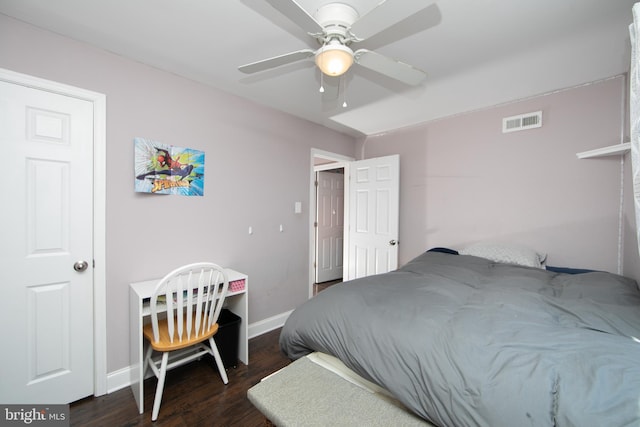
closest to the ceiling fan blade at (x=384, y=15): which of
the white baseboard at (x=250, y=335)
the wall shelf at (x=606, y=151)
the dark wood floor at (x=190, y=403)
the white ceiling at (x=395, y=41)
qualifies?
the white ceiling at (x=395, y=41)

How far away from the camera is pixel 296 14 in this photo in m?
1.15

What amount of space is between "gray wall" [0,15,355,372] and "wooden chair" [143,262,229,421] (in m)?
0.34

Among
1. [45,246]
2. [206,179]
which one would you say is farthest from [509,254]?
[45,246]

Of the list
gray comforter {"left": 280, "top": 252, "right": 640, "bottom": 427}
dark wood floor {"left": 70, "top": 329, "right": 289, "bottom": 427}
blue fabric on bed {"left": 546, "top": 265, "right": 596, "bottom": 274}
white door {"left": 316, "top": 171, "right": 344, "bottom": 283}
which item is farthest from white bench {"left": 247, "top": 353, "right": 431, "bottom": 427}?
white door {"left": 316, "top": 171, "right": 344, "bottom": 283}

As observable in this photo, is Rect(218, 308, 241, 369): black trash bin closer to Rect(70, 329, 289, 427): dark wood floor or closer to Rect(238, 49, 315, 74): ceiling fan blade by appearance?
Rect(70, 329, 289, 427): dark wood floor

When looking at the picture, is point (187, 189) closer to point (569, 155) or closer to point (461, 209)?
point (461, 209)

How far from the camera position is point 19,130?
5.16 feet

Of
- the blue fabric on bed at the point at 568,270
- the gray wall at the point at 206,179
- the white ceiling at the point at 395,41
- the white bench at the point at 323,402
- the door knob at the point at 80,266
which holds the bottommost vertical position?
the white bench at the point at 323,402

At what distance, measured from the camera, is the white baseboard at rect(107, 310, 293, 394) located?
1887mm

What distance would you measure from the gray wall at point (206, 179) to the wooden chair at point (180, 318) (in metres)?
0.34

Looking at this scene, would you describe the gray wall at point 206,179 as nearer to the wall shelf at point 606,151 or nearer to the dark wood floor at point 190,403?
the dark wood floor at point 190,403

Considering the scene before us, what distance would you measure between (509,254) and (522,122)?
1278mm

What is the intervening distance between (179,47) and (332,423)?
2.37m

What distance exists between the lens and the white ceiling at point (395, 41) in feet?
4.72
